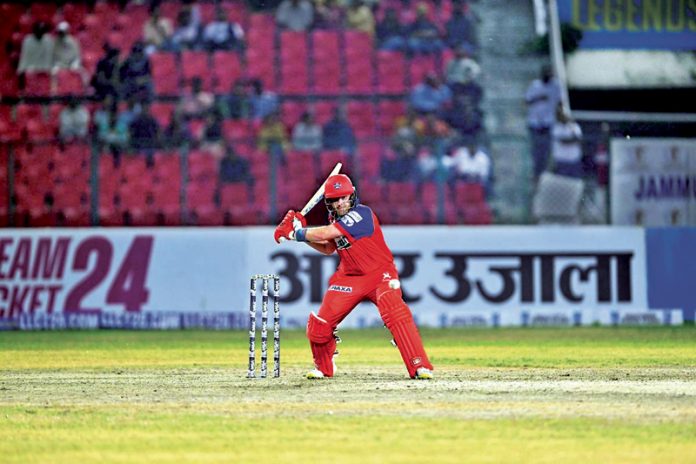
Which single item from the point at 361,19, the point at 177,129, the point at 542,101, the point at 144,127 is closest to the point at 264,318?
the point at 144,127

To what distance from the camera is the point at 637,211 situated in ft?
71.0

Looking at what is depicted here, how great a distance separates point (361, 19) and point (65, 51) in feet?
20.2

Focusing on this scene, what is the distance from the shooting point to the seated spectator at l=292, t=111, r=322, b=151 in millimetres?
22922

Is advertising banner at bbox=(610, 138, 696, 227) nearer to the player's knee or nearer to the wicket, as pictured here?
the wicket

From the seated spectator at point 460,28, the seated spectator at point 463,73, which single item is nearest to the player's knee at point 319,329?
the seated spectator at point 463,73

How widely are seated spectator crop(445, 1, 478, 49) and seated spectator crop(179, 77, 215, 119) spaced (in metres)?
5.13

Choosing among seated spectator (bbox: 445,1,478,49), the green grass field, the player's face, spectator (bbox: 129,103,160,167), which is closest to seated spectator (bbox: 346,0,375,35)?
seated spectator (bbox: 445,1,478,49)

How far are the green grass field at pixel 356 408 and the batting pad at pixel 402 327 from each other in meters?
0.30

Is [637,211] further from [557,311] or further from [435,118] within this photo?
[435,118]

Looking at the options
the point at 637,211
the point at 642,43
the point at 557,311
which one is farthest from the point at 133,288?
the point at 642,43

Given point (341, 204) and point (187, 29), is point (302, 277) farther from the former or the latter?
point (341, 204)

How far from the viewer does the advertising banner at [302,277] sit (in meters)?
21.6

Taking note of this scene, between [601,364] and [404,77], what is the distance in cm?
1291

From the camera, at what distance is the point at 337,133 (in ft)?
79.1
